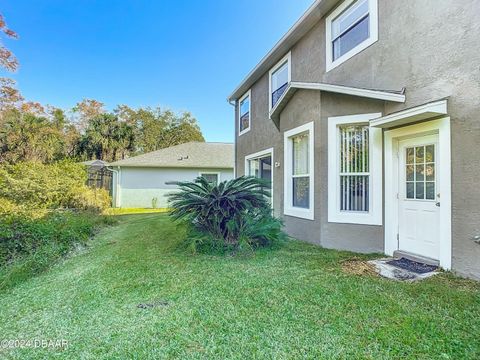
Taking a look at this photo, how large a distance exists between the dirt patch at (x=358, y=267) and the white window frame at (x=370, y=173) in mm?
1074

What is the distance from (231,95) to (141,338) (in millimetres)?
11656

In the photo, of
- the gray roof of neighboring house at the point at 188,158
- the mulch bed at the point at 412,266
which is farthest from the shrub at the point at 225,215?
the gray roof of neighboring house at the point at 188,158

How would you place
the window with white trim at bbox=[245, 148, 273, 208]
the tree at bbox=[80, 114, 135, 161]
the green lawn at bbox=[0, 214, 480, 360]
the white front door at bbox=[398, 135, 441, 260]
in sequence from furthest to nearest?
the tree at bbox=[80, 114, 135, 161] → the window with white trim at bbox=[245, 148, 273, 208] → the white front door at bbox=[398, 135, 441, 260] → the green lawn at bbox=[0, 214, 480, 360]

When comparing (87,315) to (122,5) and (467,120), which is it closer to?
(467,120)

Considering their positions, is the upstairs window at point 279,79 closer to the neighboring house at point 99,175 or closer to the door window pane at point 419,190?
the door window pane at point 419,190

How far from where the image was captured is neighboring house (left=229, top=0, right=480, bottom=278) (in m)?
4.18

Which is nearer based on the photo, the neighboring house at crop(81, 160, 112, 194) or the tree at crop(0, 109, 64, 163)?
the neighboring house at crop(81, 160, 112, 194)

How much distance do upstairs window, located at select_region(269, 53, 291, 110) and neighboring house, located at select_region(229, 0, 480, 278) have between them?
1.76ft

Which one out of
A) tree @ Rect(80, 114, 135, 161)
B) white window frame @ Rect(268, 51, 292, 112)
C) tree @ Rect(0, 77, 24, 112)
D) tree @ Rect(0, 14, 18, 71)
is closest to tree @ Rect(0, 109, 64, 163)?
tree @ Rect(80, 114, 135, 161)

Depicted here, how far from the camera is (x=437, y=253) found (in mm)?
4656

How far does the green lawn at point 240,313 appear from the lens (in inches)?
99.7

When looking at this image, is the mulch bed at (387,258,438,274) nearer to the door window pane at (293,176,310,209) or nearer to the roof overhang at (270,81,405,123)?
the door window pane at (293,176,310,209)

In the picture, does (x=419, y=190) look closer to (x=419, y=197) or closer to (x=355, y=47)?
(x=419, y=197)

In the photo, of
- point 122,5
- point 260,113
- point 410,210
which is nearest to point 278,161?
point 260,113
